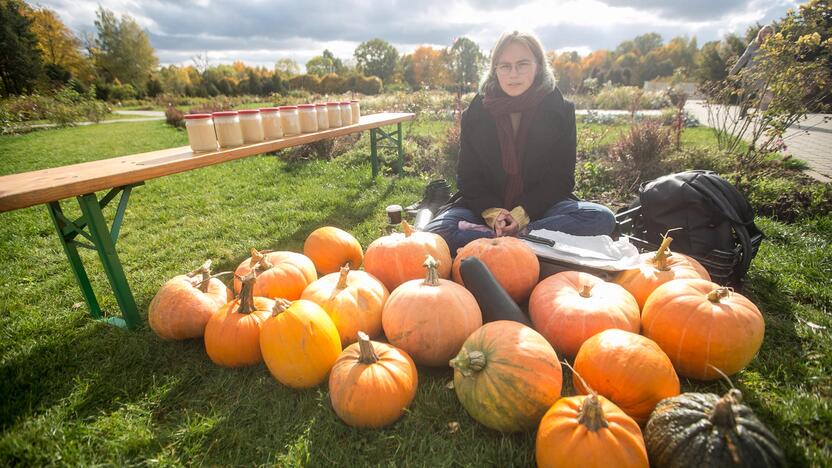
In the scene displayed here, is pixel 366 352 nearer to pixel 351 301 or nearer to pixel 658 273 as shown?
pixel 351 301

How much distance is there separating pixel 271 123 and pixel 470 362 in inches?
128

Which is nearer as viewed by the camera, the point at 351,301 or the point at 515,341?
the point at 515,341

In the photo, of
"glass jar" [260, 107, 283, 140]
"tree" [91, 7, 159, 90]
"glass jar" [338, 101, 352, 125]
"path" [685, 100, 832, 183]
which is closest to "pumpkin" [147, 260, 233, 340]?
"glass jar" [260, 107, 283, 140]

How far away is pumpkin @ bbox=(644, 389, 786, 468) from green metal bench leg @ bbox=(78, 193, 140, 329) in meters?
2.98

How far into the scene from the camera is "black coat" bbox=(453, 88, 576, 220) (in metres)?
3.20

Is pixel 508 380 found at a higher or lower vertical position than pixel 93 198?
lower

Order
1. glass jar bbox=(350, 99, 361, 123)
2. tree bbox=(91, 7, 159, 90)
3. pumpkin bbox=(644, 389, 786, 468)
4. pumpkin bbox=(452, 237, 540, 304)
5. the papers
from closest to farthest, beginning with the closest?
pumpkin bbox=(644, 389, 786, 468)
pumpkin bbox=(452, 237, 540, 304)
the papers
glass jar bbox=(350, 99, 361, 123)
tree bbox=(91, 7, 159, 90)

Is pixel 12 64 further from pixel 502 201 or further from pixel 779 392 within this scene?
pixel 779 392

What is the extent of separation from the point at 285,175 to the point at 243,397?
530cm

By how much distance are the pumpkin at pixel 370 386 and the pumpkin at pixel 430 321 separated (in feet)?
0.54

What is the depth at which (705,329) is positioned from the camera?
1.75 meters

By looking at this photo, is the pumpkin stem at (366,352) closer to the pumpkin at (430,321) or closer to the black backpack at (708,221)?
the pumpkin at (430,321)

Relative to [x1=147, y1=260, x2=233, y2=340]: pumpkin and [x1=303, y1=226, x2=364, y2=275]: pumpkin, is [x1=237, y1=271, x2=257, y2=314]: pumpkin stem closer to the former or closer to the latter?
[x1=147, y1=260, x2=233, y2=340]: pumpkin

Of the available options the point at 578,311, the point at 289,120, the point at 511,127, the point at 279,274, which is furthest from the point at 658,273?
the point at 289,120
